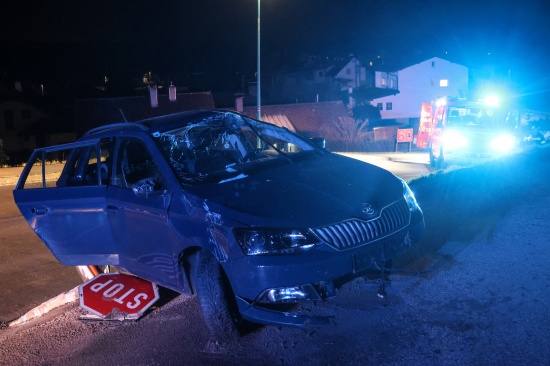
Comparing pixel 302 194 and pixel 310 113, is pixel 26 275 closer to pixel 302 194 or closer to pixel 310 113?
pixel 302 194

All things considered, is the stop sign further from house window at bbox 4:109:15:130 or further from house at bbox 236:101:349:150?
house window at bbox 4:109:15:130

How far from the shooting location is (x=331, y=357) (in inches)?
140

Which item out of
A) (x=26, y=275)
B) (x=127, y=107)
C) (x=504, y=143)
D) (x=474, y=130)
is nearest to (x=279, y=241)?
(x=26, y=275)

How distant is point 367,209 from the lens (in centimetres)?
390

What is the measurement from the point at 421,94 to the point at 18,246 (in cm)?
5184

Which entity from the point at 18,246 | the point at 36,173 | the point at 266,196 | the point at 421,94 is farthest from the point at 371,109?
the point at 266,196

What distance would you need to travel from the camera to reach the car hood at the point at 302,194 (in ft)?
12.2

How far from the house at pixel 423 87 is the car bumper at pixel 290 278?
53244mm

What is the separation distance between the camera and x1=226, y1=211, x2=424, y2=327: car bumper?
359 centimetres

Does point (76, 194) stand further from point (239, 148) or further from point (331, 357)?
point (331, 357)

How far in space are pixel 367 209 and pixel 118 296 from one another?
2.72 meters

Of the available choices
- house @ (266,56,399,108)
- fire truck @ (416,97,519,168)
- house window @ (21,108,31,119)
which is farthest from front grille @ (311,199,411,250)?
house window @ (21,108,31,119)

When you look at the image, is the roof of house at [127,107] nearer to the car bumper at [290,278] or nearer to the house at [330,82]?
the house at [330,82]

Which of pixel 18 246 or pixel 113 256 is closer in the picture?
pixel 113 256
